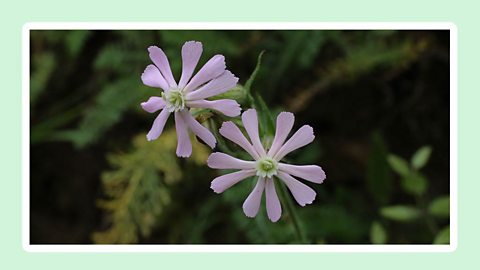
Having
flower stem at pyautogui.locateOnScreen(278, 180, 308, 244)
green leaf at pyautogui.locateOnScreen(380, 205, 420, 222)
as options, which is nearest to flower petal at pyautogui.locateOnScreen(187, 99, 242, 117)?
flower stem at pyautogui.locateOnScreen(278, 180, 308, 244)

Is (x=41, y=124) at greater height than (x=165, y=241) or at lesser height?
greater

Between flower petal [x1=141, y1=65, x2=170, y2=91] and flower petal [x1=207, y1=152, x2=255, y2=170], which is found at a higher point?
flower petal [x1=141, y1=65, x2=170, y2=91]

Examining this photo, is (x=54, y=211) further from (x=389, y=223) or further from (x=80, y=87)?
(x=389, y=223)

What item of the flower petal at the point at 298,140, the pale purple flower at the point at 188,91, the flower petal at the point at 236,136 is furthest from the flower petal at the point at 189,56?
the flower petal at the point at 298,140

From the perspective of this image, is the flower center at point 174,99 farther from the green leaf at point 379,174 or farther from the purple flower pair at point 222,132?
the green leaf at point 379,174

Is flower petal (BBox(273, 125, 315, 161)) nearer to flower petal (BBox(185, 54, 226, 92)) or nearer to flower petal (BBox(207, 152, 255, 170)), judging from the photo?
flower petal (BBox(207, 152, 255, 170))

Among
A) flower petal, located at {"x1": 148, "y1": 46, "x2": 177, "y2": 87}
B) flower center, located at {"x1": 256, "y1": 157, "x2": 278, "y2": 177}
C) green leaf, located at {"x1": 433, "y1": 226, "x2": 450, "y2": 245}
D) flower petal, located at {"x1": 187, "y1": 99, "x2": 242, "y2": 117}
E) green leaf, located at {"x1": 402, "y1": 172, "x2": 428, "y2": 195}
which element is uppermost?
flower petal, located at {"x1": 148, "y1": 46, "x2": 177, "y2": 87}

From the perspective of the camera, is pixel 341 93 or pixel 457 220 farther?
pixel 341 93

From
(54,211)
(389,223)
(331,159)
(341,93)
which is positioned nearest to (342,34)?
(341,93)
